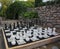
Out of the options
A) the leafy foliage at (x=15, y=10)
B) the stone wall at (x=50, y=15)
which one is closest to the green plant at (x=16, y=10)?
the leafy foliage at (x=15, y=10)

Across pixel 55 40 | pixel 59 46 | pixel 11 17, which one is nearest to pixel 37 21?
pixel 55 40

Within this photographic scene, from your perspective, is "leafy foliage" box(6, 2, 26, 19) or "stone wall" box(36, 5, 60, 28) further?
"leafy foliage" box(6, 2, 26, 19)

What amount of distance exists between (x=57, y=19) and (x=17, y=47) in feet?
8.15

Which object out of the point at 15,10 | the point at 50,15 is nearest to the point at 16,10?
the point at 15,10

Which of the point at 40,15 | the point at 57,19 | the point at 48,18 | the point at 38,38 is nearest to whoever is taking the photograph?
the point at 38,38

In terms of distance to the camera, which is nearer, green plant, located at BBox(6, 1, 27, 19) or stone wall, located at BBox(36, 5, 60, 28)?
stone wall, located at BBox(36, 5, 60, 28)

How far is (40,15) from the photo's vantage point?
18.4ft

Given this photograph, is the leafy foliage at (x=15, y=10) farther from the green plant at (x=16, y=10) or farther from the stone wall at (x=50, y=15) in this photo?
the stone wall at (x=50, y=15)

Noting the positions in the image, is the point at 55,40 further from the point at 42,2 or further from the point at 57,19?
the point at 42,2

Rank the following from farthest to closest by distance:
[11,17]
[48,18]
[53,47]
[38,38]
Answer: [11,17], [48,18], [38,38], [53,47]

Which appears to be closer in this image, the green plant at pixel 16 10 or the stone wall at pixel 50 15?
the stone wall at pixel 50 15

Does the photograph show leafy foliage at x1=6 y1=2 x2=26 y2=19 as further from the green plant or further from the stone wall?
the stone wall

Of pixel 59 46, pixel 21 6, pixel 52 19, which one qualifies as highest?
pixel 21 6

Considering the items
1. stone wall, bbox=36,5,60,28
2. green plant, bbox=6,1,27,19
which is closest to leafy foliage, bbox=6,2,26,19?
green plant, bbox=6,1,27,19
